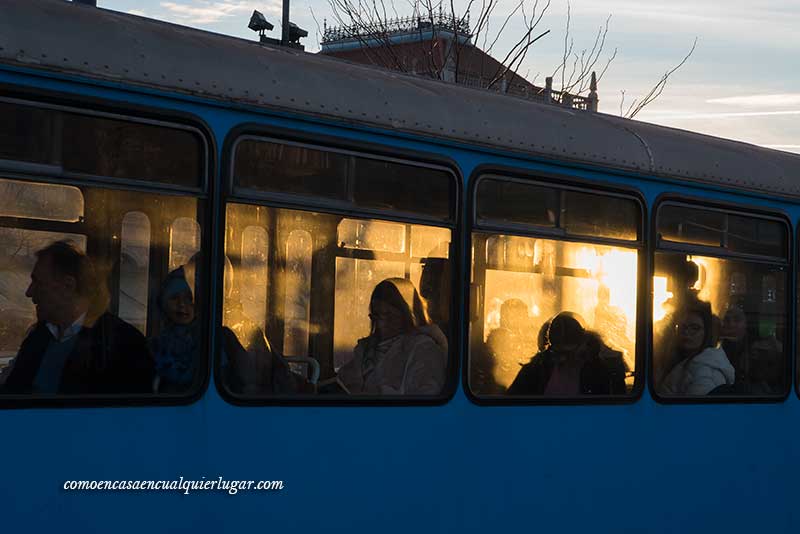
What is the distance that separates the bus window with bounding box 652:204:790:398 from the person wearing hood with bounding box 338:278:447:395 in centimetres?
156

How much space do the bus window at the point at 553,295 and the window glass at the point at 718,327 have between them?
0.27 meters

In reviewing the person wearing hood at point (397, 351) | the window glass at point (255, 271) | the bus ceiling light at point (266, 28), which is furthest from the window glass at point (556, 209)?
the bus ceiling light at point (266, 28)

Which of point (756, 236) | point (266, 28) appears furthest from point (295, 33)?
point (756, 236)

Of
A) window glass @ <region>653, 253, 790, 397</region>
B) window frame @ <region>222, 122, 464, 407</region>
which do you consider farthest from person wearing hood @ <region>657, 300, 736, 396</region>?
window frame @ <region>222, 122, 464, 407</region>

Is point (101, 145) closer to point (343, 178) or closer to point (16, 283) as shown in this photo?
point (16, 283)

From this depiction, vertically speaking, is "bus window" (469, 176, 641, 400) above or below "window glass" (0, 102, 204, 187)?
below

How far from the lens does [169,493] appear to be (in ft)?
15.4

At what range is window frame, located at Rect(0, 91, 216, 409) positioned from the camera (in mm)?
4340

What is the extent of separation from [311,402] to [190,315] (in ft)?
2.19

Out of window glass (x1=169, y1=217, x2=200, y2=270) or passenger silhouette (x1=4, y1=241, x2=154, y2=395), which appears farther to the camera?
window glass (x1=169, y1=217, x2=200, y2=270)

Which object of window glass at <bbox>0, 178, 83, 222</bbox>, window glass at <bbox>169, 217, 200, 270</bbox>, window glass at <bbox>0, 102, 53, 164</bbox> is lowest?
window glass at <bbox>169, 217, 200, 270</bbox>

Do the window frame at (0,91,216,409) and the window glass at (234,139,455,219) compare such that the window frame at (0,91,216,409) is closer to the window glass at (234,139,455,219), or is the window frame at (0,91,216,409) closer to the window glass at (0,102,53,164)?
the window glass at (0,102,53,164)

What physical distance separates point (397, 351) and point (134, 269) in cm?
136

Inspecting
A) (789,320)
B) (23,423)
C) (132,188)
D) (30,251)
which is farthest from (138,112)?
(789,320)
